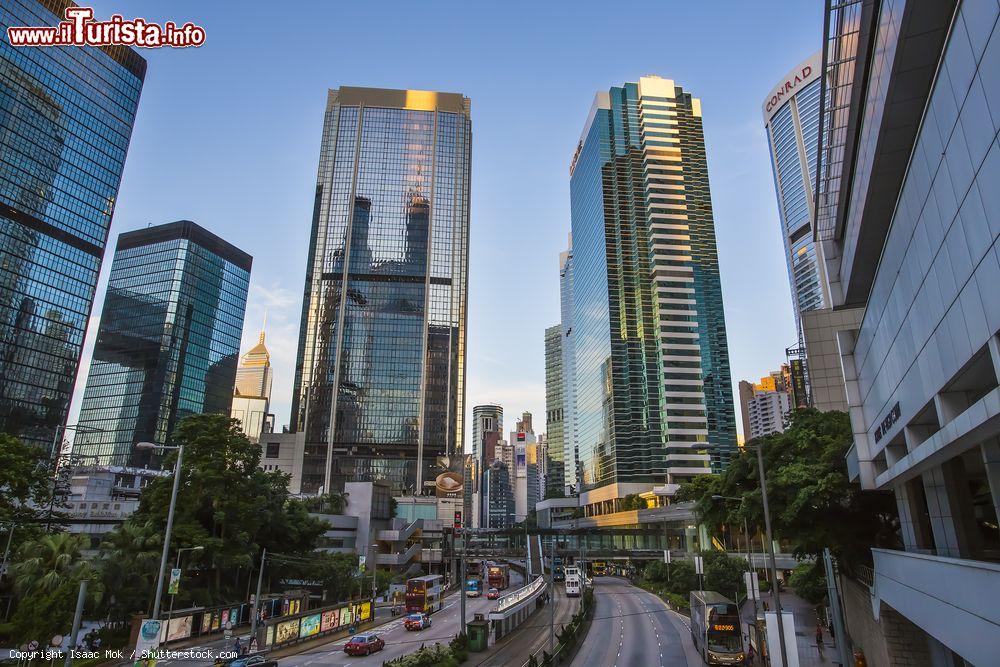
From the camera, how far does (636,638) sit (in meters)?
48.5

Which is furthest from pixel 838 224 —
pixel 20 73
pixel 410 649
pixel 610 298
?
pixel 20 73

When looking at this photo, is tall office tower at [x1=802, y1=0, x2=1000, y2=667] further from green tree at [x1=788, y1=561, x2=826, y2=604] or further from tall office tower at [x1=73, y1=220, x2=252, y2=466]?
tall office tower at [x1=73, y1=220, x2=252, y2=466]

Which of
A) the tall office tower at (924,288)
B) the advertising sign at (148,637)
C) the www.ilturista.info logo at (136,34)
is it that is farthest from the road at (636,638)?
the www.ilturista.info logo at (136,34)

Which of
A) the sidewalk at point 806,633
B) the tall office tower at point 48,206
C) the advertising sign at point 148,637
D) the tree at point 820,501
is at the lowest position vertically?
the sidewalk at point 806,633

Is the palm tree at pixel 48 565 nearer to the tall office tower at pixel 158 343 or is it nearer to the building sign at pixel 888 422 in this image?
the building sign at pixel 888 422

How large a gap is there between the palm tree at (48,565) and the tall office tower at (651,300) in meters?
132

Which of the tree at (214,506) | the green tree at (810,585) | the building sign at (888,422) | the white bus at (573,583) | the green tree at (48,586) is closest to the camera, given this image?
the building sign at (888,422)

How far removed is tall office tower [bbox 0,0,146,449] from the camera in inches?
4631

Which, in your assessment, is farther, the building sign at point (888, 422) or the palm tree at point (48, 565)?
the palm tree at point (48, 565)

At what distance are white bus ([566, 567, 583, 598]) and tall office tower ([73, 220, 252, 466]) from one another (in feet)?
419

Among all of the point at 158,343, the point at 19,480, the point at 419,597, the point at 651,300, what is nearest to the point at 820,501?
the point at 419,597

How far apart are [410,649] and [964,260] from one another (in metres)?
40.2

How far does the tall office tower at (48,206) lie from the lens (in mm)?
117625

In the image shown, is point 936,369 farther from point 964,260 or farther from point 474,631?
point 474,631
